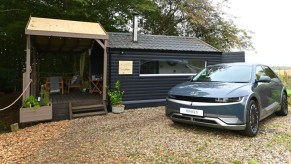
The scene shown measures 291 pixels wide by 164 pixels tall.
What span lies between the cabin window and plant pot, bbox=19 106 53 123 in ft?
12.9

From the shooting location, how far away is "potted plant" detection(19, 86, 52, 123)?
6602mm

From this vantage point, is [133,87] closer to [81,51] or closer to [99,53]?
[99,53]

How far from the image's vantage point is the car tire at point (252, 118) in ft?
16.1

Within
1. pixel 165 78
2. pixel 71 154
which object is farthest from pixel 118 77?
pixel 71 154

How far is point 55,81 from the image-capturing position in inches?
433

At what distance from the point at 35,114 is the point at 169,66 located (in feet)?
18.8

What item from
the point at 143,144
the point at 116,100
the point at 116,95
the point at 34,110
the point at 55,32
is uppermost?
the point at 55,32

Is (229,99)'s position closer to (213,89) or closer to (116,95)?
(213,89)

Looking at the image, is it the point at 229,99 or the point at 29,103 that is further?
the point at 29,103

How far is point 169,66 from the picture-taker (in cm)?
1012

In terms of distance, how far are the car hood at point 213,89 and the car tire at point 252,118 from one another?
391mm

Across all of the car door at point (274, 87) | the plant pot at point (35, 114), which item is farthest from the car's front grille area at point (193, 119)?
→ the plant pot at point (35, 114)

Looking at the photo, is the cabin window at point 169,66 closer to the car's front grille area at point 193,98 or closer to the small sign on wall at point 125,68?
the small sign on wall at point 125,68

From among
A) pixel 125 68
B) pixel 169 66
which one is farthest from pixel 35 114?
pixel 169 66
